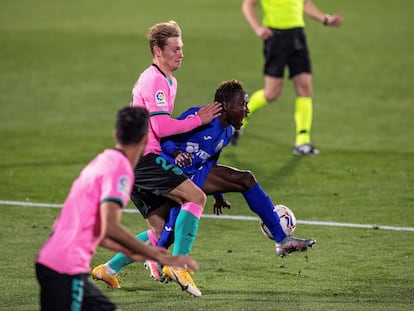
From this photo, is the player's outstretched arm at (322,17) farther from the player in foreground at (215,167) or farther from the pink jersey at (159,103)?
the pink jersey at (159,103)

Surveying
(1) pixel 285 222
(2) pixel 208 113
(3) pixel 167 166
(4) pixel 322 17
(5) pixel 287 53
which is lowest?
(1) pixel 285 222

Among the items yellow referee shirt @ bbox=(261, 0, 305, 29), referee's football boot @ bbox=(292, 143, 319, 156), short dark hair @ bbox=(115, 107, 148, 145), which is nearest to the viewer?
short dark hair @ bbox=(115, 107, 148, 145)

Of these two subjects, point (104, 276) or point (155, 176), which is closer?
point (155, 176)

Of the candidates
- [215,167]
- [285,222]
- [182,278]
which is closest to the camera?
[182,278]

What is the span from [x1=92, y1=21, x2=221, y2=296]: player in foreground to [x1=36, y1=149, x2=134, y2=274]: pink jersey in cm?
255

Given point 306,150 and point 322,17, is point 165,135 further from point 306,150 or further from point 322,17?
point 322,17

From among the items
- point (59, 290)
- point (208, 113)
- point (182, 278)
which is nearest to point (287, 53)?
point (208, 113)

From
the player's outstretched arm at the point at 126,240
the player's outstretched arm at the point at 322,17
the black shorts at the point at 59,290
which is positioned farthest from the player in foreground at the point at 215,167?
the player's outstretched arm at the point at 322,17

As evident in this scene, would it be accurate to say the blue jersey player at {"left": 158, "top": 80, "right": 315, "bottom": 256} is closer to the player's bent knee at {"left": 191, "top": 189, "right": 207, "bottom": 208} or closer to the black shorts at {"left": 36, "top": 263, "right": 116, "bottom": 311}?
the player's bent knee at {"left": 191, "top": 189, "right": 207, "bottom": 208}

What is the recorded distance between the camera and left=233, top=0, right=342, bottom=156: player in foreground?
16.2m

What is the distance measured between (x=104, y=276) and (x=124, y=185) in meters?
3.26

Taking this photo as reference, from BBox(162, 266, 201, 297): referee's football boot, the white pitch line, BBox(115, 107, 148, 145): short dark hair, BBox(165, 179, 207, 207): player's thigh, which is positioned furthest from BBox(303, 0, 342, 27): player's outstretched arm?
BBox(115, 107, 148, 145): short dark hair

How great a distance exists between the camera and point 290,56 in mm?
16250

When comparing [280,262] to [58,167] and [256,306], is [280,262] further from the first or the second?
[58,167]
